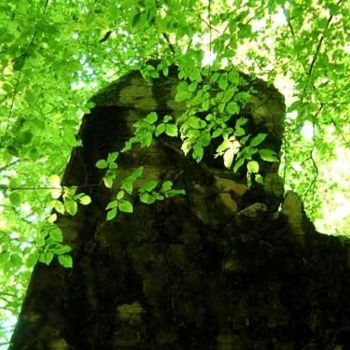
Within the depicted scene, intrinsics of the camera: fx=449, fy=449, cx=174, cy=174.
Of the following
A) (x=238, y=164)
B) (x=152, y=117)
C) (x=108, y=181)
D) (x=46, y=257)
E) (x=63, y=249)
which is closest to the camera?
(x=63, y=249)

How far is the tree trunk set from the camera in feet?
15.4

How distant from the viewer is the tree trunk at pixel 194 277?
468cm

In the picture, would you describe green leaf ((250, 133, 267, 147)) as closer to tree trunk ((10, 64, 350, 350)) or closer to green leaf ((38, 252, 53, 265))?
tree trunk ((10, 64, 350, 350))

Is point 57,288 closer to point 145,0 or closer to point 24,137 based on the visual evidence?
point 24,137

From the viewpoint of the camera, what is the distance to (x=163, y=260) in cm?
517

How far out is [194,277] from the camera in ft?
16.5

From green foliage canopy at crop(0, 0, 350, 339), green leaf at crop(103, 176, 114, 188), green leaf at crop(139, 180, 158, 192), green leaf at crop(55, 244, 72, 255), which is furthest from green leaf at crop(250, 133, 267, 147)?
green leaf at crop(55, 244, 72, 255)

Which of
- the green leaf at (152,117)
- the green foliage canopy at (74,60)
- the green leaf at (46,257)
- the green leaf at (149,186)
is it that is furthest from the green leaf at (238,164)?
the green leaf at (46,257)

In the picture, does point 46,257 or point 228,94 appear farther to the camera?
point 228,94

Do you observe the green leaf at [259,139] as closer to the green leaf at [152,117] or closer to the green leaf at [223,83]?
the green leaf at [223,83]

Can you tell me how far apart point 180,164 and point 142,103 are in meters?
1.27

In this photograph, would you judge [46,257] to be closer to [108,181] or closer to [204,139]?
[108,181]

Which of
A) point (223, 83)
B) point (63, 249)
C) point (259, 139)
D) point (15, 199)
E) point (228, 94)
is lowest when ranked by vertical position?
point (63, 249)

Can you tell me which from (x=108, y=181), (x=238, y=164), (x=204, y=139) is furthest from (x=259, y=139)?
(x=108, y=181)
